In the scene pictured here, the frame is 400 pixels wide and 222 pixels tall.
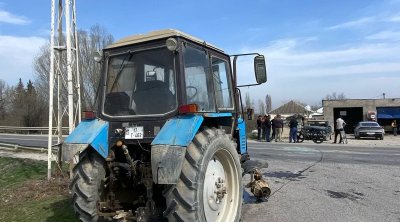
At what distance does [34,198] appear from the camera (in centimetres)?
888

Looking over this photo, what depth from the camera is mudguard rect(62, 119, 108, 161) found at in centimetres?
517

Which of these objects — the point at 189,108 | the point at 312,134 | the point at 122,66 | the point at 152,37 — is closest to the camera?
the point at 189,108

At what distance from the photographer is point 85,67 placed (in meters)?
26.6

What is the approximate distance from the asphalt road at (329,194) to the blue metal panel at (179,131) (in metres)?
2.32

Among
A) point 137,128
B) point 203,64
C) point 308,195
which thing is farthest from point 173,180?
point 308,195

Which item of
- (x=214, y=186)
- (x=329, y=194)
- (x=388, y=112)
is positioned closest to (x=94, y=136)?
(x=214, y=186)

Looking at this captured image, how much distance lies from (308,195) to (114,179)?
4.55 metres

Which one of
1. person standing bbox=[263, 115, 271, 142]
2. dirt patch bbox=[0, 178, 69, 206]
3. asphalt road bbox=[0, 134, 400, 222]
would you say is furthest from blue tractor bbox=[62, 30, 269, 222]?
person standing bbox=[263, 115, 271, 142]

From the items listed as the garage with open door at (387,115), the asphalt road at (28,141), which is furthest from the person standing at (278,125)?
the garage with open door at (387,115)

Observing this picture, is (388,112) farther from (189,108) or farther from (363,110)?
(189,108)

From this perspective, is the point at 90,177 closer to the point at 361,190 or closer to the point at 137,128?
the point at 137,128

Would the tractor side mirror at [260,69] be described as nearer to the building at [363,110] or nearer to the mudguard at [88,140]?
the mudguard at [88,140]

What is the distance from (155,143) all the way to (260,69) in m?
2.81

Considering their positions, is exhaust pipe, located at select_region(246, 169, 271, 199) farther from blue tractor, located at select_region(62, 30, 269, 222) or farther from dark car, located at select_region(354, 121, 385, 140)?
dark car, located at select_region(354, 121, 385, 140)
